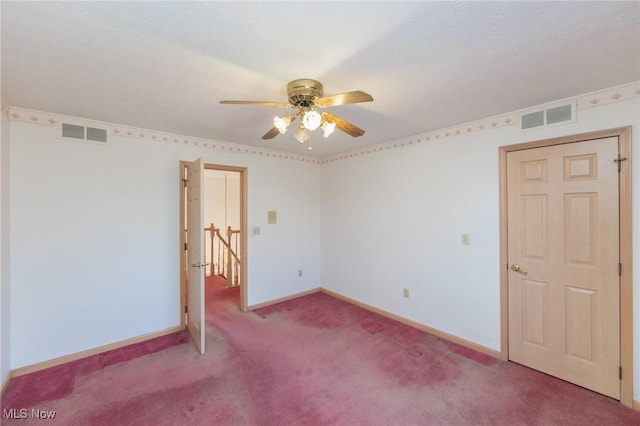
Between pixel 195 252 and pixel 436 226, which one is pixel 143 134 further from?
pixel 436 226

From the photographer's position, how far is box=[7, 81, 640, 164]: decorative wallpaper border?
6.74 feet

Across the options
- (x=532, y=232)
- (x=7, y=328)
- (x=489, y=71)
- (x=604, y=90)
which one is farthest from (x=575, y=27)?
(x=7, y=328)

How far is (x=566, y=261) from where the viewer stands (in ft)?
7.55

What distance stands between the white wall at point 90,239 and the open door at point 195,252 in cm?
17

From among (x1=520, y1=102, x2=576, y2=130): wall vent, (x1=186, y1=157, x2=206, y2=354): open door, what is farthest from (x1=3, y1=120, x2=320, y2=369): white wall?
(x1=520, y1=102, x2=576, y2=130): wall vent

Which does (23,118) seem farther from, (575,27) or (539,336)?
(539,336)

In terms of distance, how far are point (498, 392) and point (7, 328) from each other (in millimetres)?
4094

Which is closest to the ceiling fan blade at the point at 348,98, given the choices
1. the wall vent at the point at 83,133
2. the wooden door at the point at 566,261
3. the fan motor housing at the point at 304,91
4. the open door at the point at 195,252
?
the fan motor housing at the point at 304,91

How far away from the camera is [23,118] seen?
7.84ft

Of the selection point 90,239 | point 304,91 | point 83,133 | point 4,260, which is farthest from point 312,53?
point 4,260

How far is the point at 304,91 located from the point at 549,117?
2.12 metres

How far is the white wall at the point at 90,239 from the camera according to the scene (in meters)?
2.42

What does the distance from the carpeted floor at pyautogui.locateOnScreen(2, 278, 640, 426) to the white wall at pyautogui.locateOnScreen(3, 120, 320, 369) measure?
0.30 m

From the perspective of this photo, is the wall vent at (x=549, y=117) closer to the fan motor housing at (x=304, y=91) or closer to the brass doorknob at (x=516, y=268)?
the brass doorknob at (x=516, y=268)
